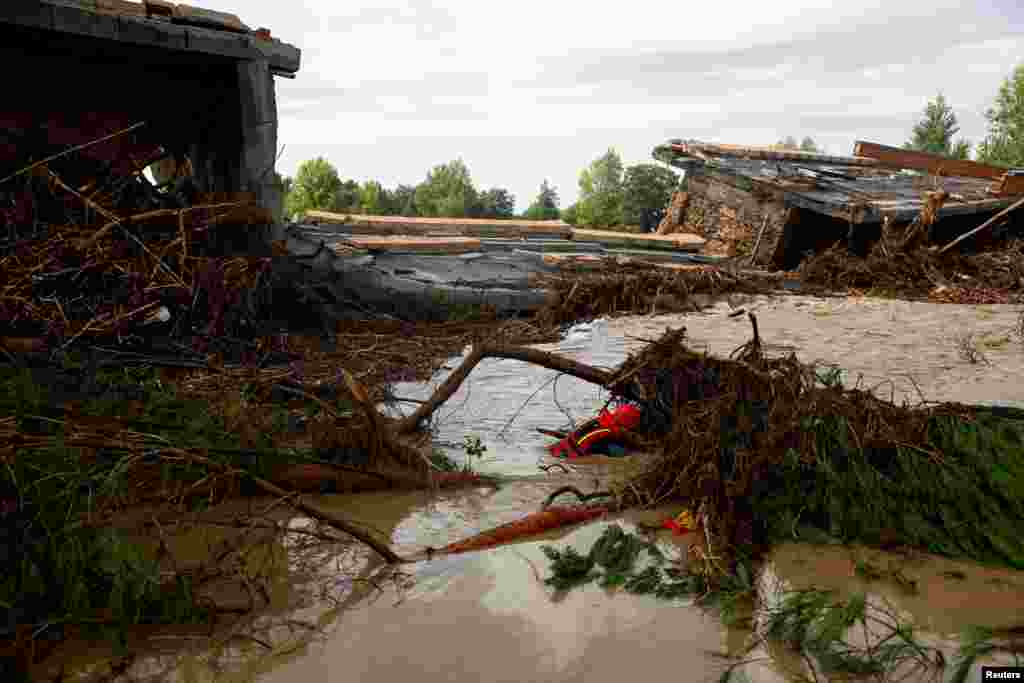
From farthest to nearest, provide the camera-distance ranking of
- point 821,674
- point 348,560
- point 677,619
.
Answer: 1. point 348,560
2. point 677,619
3. point 821,674

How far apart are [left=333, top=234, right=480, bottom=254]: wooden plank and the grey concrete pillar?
4.47 metres

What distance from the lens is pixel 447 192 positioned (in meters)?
46.8

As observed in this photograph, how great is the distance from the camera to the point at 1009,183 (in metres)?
16.5

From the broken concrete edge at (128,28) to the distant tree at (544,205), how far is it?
35.1m

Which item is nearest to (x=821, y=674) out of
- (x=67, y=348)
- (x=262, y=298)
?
(x=67, y=348)

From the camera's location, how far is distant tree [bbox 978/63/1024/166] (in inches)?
1965

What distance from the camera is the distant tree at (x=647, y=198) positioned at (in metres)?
33.3

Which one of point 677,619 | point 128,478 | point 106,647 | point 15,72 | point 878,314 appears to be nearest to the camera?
point 106,647

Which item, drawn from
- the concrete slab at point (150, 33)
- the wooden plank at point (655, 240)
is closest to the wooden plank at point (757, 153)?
the wooden plank at point (655, 240)

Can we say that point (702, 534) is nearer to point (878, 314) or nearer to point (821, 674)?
point (821, 674)

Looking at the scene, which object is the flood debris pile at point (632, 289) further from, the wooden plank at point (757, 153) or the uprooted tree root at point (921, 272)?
the wooden plank at point (757, 153)

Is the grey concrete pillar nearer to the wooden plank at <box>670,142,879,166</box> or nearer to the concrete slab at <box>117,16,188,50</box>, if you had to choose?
the concrete slab at <box>117,16,188,50</box>

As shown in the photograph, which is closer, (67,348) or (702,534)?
(702,534)

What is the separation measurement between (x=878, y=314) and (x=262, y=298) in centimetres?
736
